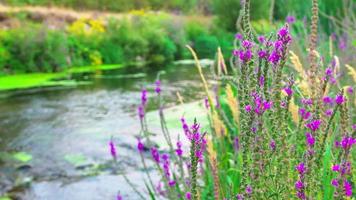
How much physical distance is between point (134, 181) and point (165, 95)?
5.93 m

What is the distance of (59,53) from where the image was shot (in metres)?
15.8

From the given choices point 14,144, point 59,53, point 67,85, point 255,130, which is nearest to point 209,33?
point 59,53

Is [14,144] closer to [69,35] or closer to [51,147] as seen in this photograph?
[51,147]

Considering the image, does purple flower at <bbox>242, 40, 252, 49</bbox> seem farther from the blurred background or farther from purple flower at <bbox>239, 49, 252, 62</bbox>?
the blurred background

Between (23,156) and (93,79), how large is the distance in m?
7.67

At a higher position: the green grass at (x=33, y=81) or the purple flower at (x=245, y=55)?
the purple flower at (x=245, y=55)

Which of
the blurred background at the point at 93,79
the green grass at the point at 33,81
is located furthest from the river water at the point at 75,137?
the green grass at the point at 33,81

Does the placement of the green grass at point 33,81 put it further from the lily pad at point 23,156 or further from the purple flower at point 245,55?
the purple flower at point 245,55

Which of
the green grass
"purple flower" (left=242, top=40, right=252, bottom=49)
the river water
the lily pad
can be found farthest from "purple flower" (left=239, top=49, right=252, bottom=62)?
the green grass

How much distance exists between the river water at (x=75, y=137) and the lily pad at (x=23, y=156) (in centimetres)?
6

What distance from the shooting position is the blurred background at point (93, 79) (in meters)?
5.62

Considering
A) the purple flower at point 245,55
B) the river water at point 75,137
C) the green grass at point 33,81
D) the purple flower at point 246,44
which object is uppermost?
the purple flower at point 246,44

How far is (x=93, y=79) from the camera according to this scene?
14305 millimetres

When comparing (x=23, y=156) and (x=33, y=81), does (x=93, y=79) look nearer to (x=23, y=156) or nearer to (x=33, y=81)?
(x=33, y=81)
